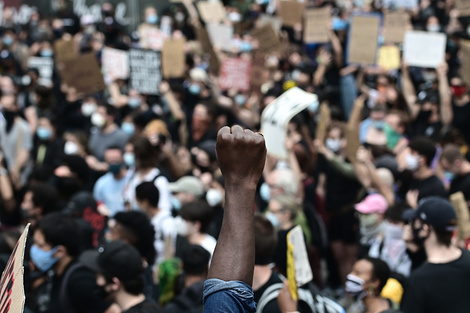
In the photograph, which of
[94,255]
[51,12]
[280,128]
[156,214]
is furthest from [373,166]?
[51,12]

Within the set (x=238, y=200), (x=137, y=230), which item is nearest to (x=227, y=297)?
(x=238, y=200)

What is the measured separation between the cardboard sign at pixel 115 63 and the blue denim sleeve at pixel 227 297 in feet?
27.7

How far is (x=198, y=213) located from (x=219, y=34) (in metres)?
6.04

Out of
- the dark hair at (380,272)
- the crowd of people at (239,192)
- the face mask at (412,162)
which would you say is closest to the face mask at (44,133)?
the crowd of people at (239,192)

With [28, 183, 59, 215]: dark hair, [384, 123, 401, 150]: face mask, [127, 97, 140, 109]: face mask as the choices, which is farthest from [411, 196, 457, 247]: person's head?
[127, 97, 140, 109]: face mask

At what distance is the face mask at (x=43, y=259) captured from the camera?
4195 mm

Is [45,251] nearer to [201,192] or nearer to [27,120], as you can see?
[201,192]

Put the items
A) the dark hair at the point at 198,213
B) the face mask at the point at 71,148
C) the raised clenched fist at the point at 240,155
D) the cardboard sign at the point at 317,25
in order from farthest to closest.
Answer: the cardboard sign at the point at 317,25
the face mask at the point at 71,148
the dark hair at the point at 198,213
the raised clenched fist at the point at 240,155

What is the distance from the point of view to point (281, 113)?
4.79m

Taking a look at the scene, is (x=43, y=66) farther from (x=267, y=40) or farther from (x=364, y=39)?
(x=364, y=39)

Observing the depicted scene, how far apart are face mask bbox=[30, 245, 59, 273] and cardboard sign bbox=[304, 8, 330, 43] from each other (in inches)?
270

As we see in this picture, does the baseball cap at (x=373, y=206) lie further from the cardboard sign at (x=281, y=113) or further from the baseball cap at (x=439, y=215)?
the baseball cap at (x=439, y=215)

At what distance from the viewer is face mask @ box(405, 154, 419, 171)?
18.8ft

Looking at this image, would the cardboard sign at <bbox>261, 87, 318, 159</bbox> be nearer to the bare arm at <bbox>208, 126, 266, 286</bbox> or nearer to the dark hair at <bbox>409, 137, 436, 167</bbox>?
the dark hair at <bbox>409, 137, 436, 167</bbox>
